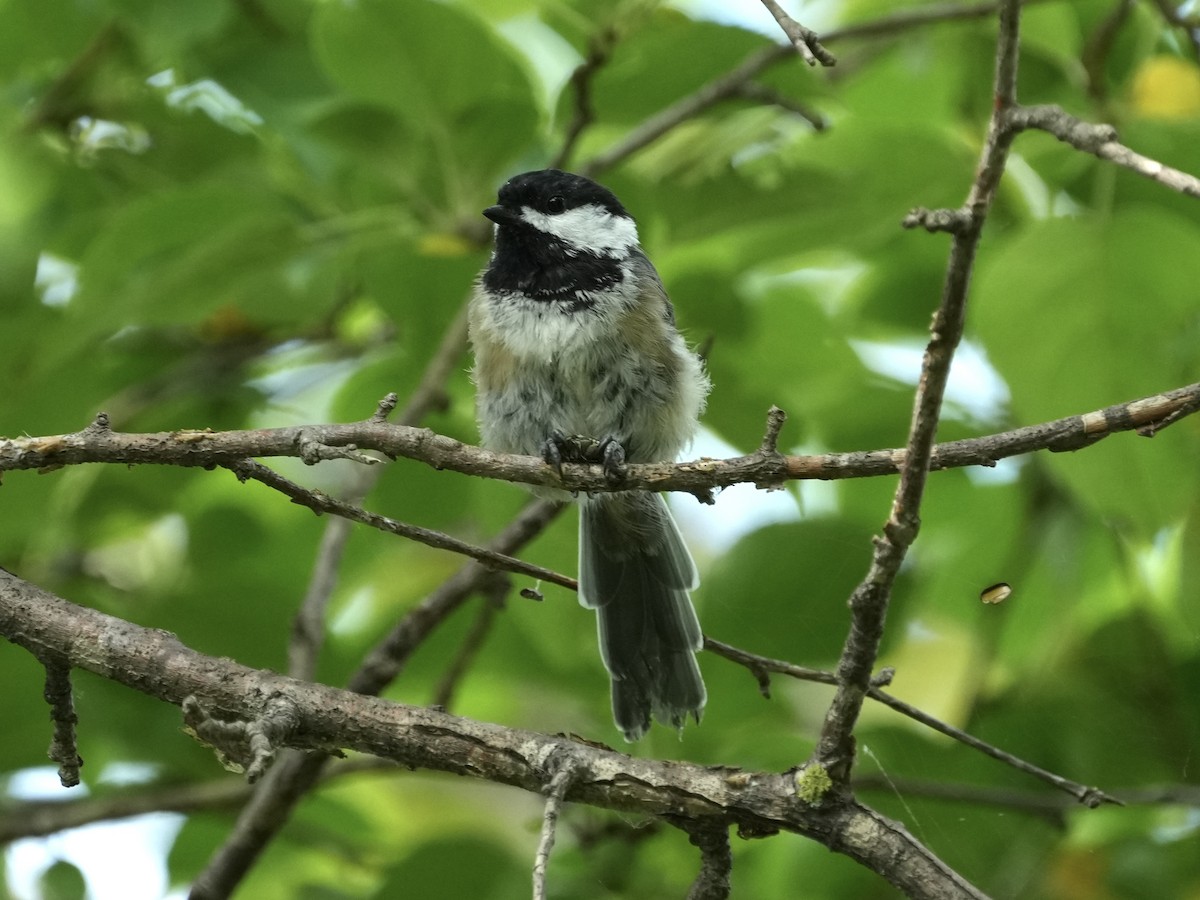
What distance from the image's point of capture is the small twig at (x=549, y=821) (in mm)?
1261

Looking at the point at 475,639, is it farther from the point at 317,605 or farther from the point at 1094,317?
the point at 1094,317

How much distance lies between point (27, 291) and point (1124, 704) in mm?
2319

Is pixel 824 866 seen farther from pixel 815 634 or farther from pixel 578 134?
pixel 578 134

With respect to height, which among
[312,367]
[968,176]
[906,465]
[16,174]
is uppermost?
[968,176]

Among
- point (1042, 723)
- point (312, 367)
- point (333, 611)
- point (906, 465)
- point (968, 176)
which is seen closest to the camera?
point (906, 465)

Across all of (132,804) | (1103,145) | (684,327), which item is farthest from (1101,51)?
(132,804)

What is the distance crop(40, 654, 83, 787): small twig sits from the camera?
1.65 metres

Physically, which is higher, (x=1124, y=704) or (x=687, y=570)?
(x=687, y=570)

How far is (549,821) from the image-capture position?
1.37 meters

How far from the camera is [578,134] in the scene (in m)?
2.52

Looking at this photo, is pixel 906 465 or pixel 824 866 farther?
pixel 824 866

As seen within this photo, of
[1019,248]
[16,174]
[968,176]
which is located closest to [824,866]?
[1019,248]

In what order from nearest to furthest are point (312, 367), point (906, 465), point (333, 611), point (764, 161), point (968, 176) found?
point (906, 465) < point (968, 176) < point (764, 161) < point (333, 611) < point (312, 367)

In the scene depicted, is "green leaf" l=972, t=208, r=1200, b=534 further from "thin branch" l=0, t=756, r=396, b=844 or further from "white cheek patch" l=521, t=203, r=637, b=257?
"thin branch" l=0, t=756, r=396, b=844
